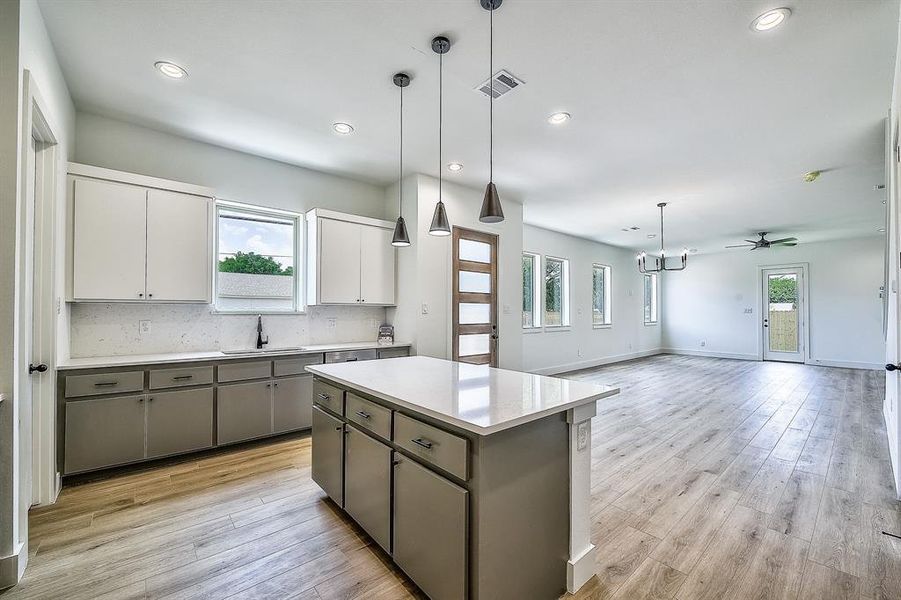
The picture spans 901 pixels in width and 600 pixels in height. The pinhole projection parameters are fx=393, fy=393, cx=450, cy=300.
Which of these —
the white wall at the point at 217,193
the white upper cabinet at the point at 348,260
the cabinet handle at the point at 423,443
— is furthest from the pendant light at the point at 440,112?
the white wall at the point at 217,193

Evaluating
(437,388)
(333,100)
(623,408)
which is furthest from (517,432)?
(623,408)

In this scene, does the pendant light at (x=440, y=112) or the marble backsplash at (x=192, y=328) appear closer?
the pendant light at (x=440, y=112)

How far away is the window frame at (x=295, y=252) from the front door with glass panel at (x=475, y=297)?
1.75 metres

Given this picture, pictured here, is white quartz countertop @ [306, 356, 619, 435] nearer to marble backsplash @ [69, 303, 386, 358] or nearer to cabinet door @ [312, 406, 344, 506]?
cabinet door @ [312, 406, 344, 506]

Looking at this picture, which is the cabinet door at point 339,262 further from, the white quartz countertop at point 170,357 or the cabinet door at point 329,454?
the cabinet door at point 329,454

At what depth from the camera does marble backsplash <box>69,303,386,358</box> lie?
10.5 ft

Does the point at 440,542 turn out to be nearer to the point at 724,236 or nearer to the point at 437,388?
the point at 437,388

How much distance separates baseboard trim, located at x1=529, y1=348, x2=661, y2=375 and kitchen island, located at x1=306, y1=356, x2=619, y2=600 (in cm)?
Answer: 514

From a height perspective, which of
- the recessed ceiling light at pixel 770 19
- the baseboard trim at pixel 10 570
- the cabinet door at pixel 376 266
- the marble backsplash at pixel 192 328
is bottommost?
the baseboard trim at pixel 10 570

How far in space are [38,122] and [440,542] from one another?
3.08 meters

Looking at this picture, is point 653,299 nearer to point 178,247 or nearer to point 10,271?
point 178,247

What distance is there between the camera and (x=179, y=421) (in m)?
3.15

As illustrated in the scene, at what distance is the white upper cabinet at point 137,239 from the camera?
9.66ft

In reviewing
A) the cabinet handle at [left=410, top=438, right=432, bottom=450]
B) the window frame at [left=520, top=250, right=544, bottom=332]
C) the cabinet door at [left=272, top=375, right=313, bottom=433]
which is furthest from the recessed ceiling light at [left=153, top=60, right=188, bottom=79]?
the window frame at [left=520, top=250, right=544, bottom=332]
